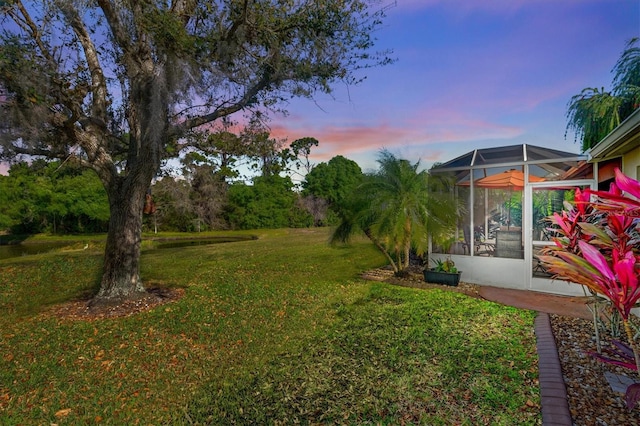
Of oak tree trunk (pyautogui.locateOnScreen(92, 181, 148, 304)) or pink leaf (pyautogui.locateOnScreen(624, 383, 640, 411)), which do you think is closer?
pink leaf (pyautogui.locateOnScreen(624, 383, 640, 411))

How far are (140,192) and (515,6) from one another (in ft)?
30.7

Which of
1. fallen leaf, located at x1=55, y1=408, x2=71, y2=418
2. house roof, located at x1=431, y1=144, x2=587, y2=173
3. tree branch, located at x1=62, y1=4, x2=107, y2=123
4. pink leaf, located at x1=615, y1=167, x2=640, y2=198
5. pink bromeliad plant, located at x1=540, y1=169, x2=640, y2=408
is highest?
tree branch, located at x1=62, y1=4, x2=107, y2=123

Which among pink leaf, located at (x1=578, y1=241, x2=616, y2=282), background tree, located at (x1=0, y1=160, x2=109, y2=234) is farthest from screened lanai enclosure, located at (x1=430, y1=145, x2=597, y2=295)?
background tree, located at (x1=0, y1=160, x2=109, y2=234)

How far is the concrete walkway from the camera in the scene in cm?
267

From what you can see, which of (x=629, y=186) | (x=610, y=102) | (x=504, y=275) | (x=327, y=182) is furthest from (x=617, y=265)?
(x=327, y=182)

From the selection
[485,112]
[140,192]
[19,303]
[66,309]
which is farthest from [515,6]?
[19,303]

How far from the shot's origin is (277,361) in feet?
12.4

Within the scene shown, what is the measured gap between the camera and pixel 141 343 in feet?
14.3

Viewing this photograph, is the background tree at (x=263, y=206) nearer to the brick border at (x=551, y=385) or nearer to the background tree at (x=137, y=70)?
the background tree at (x=137, y=70)

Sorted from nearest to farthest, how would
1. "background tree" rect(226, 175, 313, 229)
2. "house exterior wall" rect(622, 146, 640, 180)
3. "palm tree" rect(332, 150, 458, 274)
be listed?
"house exterior wall" rect(622, 146, 640, 180) → "palm tree" rect(332, 150, 458, 274) → "background tree" rect(226, 175, 313, 229)

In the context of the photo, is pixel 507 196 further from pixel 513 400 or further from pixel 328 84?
pixel 513 400

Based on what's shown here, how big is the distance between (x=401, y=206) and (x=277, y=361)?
16.0 feet

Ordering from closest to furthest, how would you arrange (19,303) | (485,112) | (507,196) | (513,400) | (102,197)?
(513,400) < (19,303) < (507,196) < (485,112) < (102,197)

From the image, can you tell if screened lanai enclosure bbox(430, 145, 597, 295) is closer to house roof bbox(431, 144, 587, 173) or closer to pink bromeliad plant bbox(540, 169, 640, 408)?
house roof bbox(431, 144, 587, 173)
